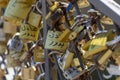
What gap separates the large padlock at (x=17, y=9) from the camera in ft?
3.59

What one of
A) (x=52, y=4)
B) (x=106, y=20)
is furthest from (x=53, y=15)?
(x=106, y=20)

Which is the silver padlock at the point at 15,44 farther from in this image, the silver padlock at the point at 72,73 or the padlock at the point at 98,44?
the padlock at the point at 98,44

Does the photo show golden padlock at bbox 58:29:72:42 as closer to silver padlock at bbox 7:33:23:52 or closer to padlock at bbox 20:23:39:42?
padlock at bbox 20:23:39:42

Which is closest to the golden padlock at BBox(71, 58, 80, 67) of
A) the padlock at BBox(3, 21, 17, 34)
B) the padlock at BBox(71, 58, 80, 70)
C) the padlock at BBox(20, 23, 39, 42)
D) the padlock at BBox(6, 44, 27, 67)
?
the padlock at BBox(71, 58, 80, 70)

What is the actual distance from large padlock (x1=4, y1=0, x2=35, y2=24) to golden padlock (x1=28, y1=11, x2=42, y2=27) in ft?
0.07

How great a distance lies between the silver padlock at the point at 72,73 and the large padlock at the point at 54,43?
0.09m

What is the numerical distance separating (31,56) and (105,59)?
1.75ft

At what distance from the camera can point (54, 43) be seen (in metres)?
0.95

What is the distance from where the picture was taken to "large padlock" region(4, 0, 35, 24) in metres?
1.10

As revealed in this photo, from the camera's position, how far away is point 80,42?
3.07 ft

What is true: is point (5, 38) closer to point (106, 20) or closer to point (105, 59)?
point (106, 20)

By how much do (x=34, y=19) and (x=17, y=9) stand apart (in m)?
0.07

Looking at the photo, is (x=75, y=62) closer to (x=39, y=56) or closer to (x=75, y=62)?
(x=75, y=62)

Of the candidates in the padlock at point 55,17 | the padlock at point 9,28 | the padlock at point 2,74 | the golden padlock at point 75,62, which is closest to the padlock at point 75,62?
the golden padlock at point 75,62
